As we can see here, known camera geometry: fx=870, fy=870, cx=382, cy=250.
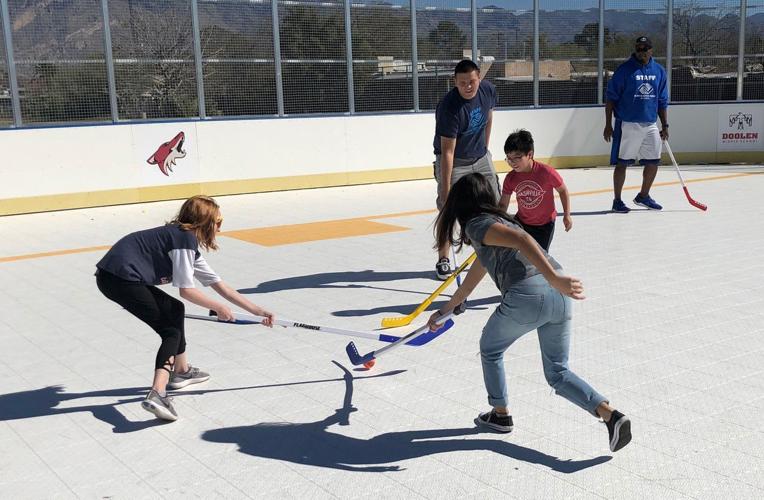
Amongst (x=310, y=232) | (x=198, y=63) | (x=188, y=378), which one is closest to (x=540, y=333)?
(x=188, y=378)

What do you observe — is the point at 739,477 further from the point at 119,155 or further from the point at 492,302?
the point at 119,155

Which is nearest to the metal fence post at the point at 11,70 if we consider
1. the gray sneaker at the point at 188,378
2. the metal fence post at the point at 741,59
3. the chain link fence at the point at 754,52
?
the gray sneaker at the point at 188,378

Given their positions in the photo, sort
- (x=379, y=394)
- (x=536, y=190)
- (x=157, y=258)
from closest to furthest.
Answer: (x=157, y=258), (x=379, y=394), (x=536, y=190)

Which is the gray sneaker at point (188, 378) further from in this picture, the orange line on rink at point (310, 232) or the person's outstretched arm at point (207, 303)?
the orange line on rink at point (310, 232)

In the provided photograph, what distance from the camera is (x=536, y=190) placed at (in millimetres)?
5805

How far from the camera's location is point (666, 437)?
3.99 meters

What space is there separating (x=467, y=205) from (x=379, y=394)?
139 cm

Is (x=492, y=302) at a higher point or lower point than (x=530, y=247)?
lower

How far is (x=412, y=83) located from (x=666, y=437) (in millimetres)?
11640

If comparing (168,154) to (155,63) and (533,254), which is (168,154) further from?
(533,254)

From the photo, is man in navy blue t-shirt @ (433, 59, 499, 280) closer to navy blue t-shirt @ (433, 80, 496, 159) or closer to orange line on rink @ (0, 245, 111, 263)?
navy blue t-shirt @ (433, 80, 496, 159)

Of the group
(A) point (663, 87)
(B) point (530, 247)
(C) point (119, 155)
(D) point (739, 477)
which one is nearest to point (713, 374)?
(D) point (739, 477)

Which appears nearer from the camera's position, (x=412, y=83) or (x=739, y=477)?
(x=739, y=477)

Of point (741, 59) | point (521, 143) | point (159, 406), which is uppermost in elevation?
point (741, 59)
